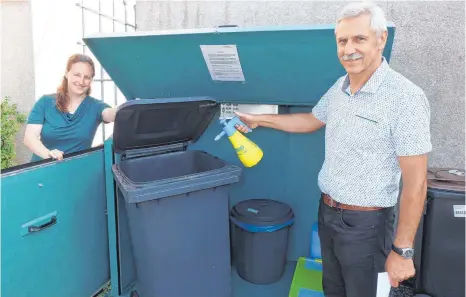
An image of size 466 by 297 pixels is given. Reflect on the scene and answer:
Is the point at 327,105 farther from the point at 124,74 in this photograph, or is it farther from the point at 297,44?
the point at 124,74

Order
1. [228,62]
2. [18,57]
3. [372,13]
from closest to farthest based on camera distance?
[372,13] → [228,62] → [18,57]

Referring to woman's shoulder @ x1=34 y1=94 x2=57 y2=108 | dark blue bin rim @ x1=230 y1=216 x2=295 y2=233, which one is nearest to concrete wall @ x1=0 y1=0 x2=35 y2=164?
woman's shoulder @ x1=34 y1=94 x2=57 y2=108

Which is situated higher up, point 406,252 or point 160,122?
point 160,122

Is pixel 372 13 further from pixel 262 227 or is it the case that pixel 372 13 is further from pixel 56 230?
pixel 56 230

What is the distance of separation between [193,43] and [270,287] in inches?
75.1

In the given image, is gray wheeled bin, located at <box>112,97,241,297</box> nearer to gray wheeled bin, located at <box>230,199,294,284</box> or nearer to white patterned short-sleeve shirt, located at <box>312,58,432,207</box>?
gray wheeled bin, located at <box>230,199,294,284</box>

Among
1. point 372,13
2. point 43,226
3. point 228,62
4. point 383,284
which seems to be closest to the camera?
point 372,13

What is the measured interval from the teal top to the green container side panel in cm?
27

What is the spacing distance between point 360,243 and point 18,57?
485 centimetres

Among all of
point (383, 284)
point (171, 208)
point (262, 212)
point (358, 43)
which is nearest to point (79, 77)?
point (171, 208)

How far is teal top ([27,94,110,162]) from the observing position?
2600 mm

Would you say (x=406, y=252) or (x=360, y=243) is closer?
(x=406, y=252)

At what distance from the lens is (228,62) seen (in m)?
2.41

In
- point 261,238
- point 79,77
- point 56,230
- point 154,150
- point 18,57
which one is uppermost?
point 18,57
